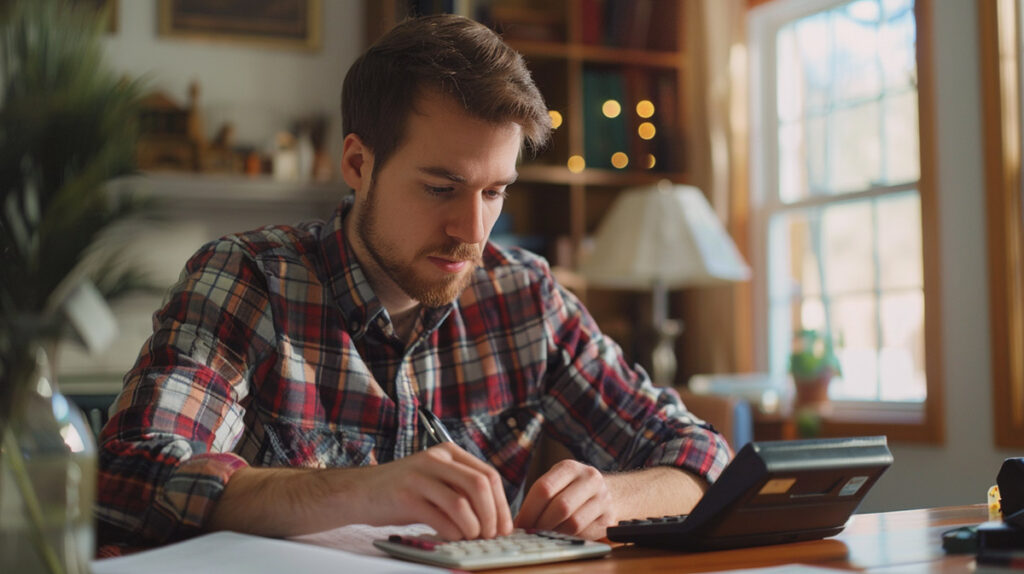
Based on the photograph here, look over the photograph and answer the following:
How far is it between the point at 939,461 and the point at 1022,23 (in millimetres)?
1236

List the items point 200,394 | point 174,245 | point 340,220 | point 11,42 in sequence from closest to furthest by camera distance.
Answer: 1. point 11,42
2. point 200,394
3. point 340,220
4. point 174,245

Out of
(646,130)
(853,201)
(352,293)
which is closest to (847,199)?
(853,201)

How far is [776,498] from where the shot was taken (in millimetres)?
983

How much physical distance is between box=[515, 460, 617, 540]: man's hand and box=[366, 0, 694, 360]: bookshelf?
265 cm

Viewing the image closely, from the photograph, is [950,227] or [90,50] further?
[950,227]

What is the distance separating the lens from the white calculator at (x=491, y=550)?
2.79 feet

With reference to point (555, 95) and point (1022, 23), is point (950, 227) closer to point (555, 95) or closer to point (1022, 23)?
point (1022, 23)

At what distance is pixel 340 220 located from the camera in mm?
1578

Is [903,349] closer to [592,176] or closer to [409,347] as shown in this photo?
[592,176]

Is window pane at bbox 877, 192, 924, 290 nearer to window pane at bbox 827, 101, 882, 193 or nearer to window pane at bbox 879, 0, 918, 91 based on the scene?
window pane at bbox 827, 101, 882, 193

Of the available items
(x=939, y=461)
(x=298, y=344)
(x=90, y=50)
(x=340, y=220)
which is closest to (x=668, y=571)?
(x=90, y=50)

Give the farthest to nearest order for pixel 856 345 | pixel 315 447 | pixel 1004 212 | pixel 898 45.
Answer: pixel 856 345 < pixel 898 45 < pixel 1004 212 < pixel 315 447

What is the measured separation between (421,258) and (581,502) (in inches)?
20.0

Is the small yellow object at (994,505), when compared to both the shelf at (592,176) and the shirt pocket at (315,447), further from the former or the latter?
the shelf at (592,176)
